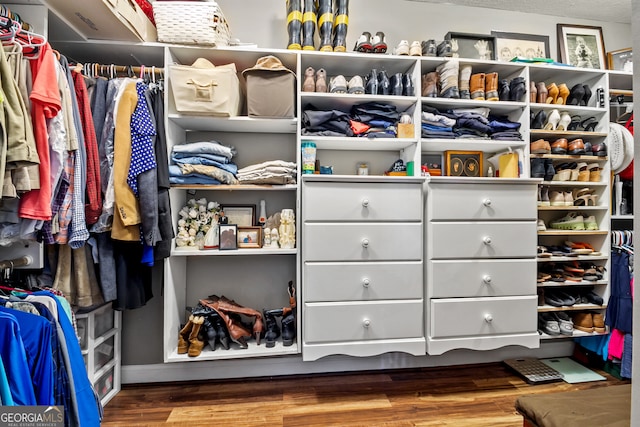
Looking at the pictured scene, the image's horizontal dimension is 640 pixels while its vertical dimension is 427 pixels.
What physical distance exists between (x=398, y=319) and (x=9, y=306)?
1631mm

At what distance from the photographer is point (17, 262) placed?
3.91 feet

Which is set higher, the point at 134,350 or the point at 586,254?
the point at 586,254

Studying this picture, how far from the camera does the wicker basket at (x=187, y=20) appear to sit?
1.58 metres

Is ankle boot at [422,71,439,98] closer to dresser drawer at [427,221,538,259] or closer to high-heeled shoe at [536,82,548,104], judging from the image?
high-heeled shoe at [536,82,548,104]

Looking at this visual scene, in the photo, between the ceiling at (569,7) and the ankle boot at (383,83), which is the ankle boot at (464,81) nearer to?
the ankle boot at (383,83)

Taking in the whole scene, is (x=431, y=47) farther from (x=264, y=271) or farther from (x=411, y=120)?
(x=264, y=271)

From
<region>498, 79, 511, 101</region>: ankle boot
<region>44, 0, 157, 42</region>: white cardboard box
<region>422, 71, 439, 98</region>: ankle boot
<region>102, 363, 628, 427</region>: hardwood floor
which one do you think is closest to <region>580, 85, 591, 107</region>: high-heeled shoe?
<region>498, 79, 511, 101</region>: ankle boot

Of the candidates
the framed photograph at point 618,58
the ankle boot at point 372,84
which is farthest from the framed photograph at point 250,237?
the framed photograph at point 618,58

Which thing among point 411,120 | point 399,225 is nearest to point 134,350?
point 399,225

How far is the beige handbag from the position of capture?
5.16 feet

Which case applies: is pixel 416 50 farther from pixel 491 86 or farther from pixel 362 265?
pixel 362 265

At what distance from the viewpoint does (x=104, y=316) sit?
1693 mm

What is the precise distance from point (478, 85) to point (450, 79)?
212mm

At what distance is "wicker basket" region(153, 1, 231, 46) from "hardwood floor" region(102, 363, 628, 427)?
2.04m
